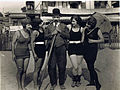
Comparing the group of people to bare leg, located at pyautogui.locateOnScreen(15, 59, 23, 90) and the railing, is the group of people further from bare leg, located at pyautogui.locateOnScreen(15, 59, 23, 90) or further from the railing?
the railing

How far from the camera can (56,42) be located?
7539 millimetres

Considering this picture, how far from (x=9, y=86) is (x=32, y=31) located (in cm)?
123

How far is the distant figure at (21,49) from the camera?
7.52 m

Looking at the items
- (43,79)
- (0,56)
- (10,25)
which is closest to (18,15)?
(10,25)

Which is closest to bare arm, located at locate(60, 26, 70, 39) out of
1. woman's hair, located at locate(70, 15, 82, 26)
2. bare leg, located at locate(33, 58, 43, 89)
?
woman's hair, located at locate(70, 15, 82, 26)

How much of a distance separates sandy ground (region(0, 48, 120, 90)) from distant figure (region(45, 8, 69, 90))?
11 cm

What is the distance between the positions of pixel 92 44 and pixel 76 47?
13.2 inches

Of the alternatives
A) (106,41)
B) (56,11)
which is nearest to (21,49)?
(56,11)

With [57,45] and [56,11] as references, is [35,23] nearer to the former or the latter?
[56,11]

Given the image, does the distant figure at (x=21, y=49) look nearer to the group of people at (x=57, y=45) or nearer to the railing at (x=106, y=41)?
the group of people at (x=57, y=45)

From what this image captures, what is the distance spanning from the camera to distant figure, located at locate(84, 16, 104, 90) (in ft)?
24.8

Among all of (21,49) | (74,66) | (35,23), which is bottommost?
(74,66)

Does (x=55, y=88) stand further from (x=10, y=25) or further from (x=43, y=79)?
(x=10, y=25)

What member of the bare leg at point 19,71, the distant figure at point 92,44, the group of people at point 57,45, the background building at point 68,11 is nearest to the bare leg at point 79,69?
the group of people at point 57,45
